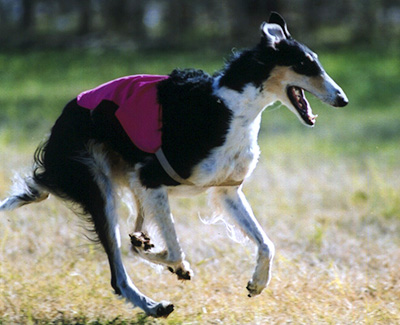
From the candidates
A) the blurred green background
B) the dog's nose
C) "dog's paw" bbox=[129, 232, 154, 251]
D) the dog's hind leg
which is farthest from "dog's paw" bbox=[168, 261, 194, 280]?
the blurred green background

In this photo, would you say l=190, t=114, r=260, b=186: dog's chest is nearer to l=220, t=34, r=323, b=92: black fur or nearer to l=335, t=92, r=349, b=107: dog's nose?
l=220, t=34, r=323, b=92: black fur

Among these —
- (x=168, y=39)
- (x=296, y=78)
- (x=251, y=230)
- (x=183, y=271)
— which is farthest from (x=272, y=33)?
(x=168, y=39)

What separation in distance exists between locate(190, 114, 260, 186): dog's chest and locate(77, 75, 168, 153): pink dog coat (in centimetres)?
32

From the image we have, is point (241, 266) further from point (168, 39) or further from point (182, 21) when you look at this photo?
point (182, 21)

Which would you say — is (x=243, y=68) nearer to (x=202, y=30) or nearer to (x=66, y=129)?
(x=66, y=129)

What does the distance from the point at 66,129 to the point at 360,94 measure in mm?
12333

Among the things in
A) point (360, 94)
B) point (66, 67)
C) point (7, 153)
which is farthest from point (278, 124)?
point (66, 67)

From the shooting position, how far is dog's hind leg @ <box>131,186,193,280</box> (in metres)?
5.09

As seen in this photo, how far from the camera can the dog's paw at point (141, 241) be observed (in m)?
5.08

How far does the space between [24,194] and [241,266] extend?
1739 millimetres

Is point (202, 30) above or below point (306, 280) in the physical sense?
below

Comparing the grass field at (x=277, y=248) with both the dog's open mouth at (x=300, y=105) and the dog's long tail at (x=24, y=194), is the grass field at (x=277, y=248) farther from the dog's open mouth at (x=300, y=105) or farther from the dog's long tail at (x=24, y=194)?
the dog's open mouth at (x=300, y=105)

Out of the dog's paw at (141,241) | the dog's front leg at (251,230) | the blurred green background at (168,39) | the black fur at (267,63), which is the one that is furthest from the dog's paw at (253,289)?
the blurred green background at (168,39)

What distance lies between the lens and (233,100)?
16.4 ft
